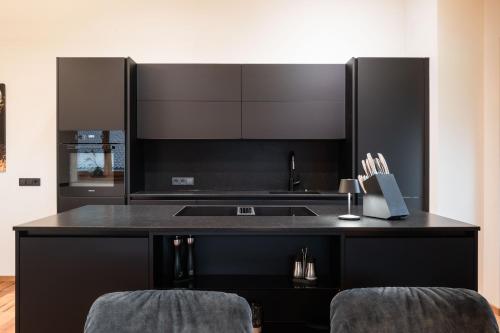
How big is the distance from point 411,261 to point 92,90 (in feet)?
10.1

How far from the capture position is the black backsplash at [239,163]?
4.15 metres

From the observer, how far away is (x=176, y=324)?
98 centimetres

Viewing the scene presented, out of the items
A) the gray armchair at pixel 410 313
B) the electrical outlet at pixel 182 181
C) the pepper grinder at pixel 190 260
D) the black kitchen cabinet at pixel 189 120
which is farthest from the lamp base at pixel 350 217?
the electrical outlet at pixel 182 181

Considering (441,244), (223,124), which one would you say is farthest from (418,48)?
(441,244)

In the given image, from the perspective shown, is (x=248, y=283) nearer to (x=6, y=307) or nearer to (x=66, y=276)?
(x=66, y=276)

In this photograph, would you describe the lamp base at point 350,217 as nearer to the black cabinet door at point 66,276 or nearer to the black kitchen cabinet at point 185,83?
the black cabinet door at point 66,276

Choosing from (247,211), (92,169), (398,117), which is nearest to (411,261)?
(247,211)

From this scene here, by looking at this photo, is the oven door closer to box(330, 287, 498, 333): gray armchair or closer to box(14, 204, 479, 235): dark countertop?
box(14, 204, 479, 235): dark countertop

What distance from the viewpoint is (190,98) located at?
377cm

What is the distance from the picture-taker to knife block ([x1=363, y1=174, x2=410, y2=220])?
2.01 meters

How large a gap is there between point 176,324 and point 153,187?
129 inches

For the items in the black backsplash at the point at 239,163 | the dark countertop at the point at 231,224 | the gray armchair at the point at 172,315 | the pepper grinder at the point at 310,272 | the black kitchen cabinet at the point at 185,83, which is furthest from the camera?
the black backsplash at the point at 239,163

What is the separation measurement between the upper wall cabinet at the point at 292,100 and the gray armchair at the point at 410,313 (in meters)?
2.83

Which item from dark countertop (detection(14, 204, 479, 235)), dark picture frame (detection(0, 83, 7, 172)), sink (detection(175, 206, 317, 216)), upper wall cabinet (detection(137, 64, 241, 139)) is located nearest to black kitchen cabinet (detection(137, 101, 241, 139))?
upper wall cabinet (detection(137, 64, 241, 139))
